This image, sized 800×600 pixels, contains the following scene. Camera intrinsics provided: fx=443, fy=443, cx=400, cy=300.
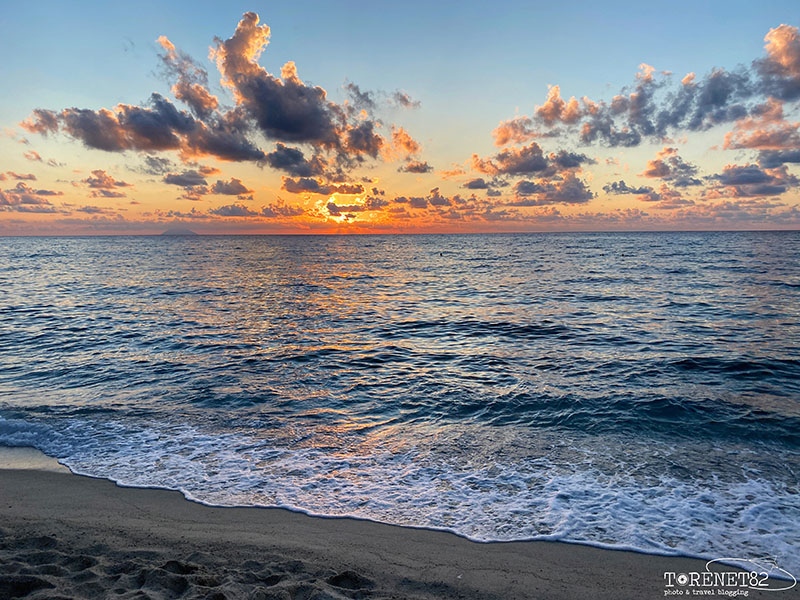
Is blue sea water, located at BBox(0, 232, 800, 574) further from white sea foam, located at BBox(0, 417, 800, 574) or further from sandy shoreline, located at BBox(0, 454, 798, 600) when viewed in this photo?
sandy shoreline, located at BBox(0, 454, 798, 600)

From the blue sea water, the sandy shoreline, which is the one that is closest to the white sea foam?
the blue sea water

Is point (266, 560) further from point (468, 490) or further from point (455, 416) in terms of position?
point (455, 416)

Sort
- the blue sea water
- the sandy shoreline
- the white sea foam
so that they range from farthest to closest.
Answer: the blue sea water
the white sea foam
the sandy shoreline

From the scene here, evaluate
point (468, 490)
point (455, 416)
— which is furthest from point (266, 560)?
point (455, 416)

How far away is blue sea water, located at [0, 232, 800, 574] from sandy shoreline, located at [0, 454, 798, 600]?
424 mm

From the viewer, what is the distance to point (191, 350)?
17.8 m

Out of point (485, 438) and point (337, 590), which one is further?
point (485, 438)

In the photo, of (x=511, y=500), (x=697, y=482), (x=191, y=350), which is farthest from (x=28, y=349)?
(x=697, y=482)

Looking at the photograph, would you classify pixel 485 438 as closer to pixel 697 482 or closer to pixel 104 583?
pixel 697 482

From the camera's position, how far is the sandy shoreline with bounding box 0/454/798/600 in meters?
5.01

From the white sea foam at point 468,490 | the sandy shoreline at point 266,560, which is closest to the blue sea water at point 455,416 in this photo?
the white sea foam at point 468,490

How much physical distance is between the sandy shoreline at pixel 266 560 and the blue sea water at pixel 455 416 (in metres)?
0.42

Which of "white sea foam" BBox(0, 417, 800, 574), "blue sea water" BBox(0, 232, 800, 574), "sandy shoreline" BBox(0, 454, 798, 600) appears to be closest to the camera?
"sandy shoreline" BBox(0, 454, 798, 600)

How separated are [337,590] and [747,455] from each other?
28.3 feet
